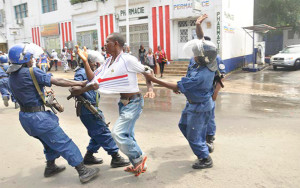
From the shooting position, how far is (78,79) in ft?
10.7

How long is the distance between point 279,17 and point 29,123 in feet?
82.7

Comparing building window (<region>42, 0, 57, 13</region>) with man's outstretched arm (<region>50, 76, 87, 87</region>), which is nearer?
man's outstretched arm (<region>50, 76, 87, 87</region>)

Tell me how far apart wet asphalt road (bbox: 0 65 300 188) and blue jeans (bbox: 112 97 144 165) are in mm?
365

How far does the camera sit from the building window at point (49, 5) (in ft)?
67.8

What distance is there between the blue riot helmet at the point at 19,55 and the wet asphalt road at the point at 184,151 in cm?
148

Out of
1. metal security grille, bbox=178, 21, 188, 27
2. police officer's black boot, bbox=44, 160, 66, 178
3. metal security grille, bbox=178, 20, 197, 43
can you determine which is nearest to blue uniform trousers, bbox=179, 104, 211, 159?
police officer's black boot, bbox=44, 160, 66, 178

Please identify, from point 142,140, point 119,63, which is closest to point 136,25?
point 142,140

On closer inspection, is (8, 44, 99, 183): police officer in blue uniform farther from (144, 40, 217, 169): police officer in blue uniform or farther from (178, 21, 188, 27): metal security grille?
(178, 21, 188, 27): metal security grille

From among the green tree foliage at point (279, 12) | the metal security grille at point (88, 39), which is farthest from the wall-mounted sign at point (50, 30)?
the green tree foliage at point (279, 12)

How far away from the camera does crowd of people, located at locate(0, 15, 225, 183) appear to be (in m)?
2.87

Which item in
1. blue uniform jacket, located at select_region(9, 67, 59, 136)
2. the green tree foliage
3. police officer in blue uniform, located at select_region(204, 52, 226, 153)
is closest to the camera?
blue uniform jacket, located at select_region(9, 67, 59, 136)

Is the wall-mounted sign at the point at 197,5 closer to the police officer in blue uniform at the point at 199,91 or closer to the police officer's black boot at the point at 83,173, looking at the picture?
the police officer in blue uniform at the point at 199,91

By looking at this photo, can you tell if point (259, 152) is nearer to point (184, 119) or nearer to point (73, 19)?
point (184, 119)

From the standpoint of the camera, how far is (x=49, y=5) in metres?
21.0
